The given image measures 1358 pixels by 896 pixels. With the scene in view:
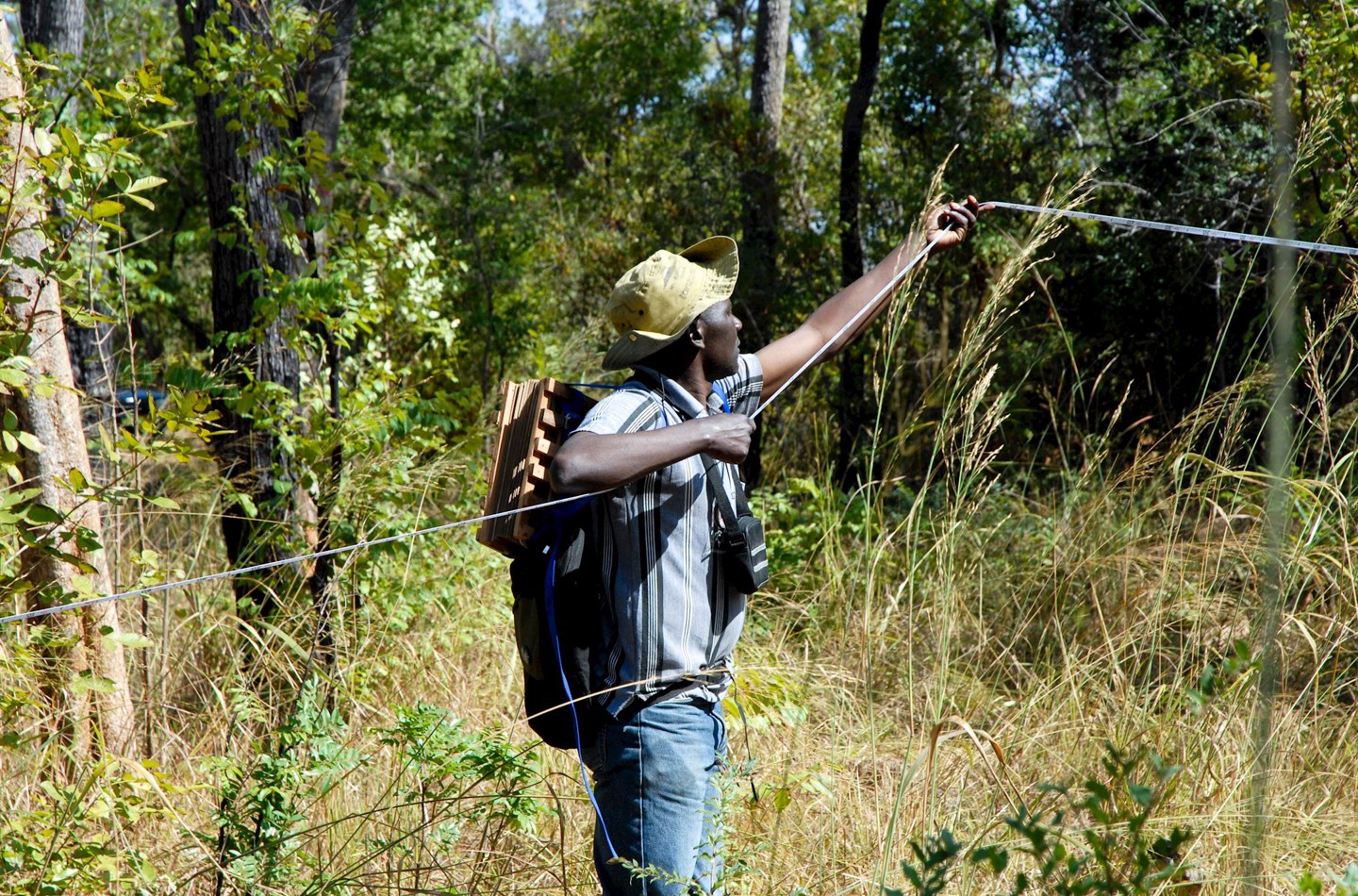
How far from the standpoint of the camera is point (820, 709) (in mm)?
4215

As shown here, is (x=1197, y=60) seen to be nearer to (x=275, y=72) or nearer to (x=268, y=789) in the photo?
(x=275, y=72)

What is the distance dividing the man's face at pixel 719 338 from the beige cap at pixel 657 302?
0.02 m

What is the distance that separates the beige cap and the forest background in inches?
16.1

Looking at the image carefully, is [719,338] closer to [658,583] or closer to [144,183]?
[658,583]

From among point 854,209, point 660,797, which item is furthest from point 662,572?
point 854,209

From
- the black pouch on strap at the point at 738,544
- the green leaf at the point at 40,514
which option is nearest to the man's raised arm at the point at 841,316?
the black pouch on strap at the point at 738,544

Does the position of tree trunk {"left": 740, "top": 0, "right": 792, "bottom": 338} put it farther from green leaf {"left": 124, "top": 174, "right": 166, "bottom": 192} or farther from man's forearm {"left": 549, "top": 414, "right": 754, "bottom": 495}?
man's forearm {"left": 549, "top": 414, "right": 754, "bottom": 495}

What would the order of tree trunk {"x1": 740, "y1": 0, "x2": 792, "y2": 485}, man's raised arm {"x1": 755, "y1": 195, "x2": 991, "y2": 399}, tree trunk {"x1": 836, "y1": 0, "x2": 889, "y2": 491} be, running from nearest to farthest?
1. man's raised arm {"x1": 755, "y1": 195, "x2": 991, "y2": 399}
2. tree trunk {"x1": 836, "y1": 0, "x2": 889, "y2": 491}
3. tree trunk {"x1": 740, "y1": 0, "x2": 792, "y2": 485}

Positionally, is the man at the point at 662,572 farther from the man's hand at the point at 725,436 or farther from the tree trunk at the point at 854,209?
the tree trunk at the point at 854,209

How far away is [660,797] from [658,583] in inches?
15.7

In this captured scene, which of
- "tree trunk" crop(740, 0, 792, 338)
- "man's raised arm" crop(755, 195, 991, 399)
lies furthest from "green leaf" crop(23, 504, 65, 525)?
"tree trunk" crop(740, 0, 792, 338)

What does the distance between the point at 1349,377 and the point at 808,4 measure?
14787 millimetres

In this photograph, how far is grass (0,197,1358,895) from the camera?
8.84 feet

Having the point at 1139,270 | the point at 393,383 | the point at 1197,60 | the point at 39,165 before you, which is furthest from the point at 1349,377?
the point at 39,165
